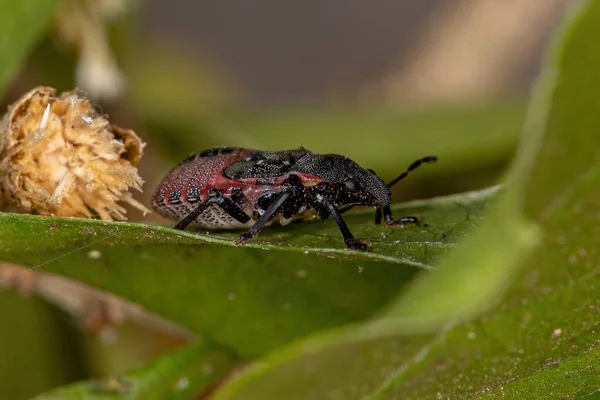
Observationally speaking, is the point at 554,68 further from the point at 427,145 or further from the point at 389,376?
the point at 427,145


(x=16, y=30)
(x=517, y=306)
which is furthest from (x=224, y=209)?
(x=517, y=306)

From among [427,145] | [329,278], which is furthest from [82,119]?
[427,145]

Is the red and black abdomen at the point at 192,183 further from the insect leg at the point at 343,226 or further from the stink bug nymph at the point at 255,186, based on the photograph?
the insect leg at the point at 343,226

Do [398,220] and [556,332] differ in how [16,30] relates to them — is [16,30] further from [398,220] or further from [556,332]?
[556,332]

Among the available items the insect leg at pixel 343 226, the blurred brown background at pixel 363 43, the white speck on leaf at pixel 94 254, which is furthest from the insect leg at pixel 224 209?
the blurred brown background at pixel 363 43

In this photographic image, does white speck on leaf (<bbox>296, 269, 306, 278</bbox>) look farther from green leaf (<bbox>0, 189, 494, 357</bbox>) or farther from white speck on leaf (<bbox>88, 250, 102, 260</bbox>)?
white speck on leaf (<bbox>88, 250, 102, 260</bbox>)

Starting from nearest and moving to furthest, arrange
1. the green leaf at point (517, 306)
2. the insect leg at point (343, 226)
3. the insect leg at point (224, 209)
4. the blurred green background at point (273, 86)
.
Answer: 1. the green leaf at point (517, 306)
2. the insect leg at point (343, 226)
3. the insect leg at point (224, 209)
4. the blurred green background at point (273, 86)
